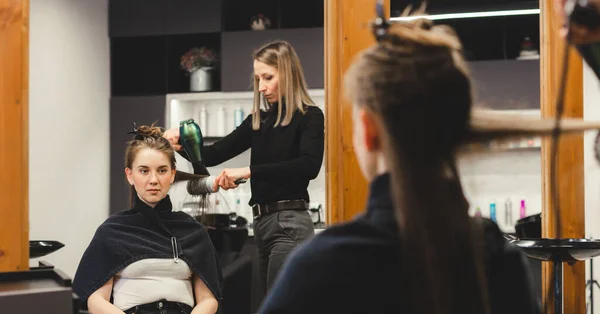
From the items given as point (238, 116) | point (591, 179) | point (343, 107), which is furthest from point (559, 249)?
point (238, 116)

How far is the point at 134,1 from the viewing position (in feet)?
18.9

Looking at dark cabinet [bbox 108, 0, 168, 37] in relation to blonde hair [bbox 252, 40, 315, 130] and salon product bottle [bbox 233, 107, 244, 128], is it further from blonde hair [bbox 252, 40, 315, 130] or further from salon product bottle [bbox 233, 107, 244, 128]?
blonde hair [bbox 252, 40, 315, 130]

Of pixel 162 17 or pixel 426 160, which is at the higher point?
pixel 162 17

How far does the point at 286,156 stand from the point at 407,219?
6.44 feet

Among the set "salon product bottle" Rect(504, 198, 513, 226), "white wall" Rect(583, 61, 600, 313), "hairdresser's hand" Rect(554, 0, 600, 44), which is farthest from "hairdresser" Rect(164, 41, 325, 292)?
"salon product bottle" Rect(504, 198, 513, 226)

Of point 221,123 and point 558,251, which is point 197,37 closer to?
point 221,123

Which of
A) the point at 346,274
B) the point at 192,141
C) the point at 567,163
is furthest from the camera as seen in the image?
the point at 567,163

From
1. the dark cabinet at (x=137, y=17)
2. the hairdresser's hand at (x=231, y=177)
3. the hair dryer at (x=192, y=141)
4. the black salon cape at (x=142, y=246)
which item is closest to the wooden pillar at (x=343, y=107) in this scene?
the hairdresser's hand at (x=231, y=177)

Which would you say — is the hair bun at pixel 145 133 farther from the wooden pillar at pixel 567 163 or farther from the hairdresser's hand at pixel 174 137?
the wooden pillar at pixel 567 163

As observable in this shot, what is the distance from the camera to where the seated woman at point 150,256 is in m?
2.53

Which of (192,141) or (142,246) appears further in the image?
(192,141)

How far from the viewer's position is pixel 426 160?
91 centimetres

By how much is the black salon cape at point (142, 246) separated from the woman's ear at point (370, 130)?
1.83 m

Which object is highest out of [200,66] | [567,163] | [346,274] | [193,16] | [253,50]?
[193,16]
